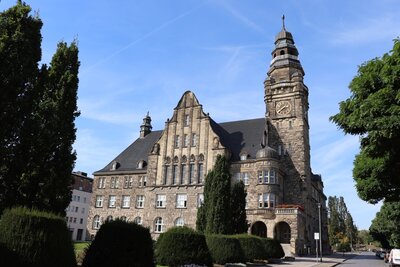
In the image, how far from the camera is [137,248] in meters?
13.1

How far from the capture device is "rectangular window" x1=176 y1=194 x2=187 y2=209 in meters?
47.5

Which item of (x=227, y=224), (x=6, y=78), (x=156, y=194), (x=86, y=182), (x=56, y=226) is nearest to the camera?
(x=56, y=226)

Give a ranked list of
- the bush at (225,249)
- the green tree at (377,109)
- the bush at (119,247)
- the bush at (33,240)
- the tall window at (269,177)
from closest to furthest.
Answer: the bush at (33,240) < the bush at (119,247) < the green tree at (377,109) < the bush at (225,249) < the tall window at (269,177)

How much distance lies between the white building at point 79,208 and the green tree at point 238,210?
178 ft

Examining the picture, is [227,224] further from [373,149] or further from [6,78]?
[6,78]

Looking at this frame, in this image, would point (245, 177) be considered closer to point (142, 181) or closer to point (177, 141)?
point (177, 141)

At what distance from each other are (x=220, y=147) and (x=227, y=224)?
63.9 ft

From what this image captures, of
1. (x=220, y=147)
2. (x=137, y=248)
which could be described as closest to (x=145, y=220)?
(x=220, y=147)

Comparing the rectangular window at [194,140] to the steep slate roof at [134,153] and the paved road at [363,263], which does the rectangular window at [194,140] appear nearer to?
the steep slate roof at [134,153]

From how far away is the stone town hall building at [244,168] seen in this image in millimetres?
44188

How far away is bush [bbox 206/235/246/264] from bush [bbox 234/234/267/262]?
6.94 feet

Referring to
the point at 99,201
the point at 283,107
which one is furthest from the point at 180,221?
the point at 283,107

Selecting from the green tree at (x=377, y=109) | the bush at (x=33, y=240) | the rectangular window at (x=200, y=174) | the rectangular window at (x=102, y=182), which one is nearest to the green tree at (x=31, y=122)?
the bush at (x=33, y=240)

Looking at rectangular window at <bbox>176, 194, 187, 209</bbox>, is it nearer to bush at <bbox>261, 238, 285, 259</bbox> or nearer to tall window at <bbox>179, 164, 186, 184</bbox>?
tall window at <bbox>179, 164, 186, 184</bbox>
